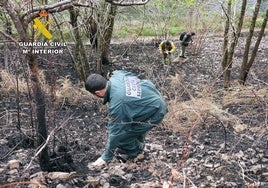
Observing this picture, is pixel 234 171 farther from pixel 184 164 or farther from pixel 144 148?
pixel 144 148

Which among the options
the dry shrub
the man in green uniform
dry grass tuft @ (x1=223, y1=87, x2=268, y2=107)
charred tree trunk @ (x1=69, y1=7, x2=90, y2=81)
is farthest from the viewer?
charred tree trunk @ (x1=69, y1=7, x2=90, y2=81)

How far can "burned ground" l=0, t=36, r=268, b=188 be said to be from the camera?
4195mm

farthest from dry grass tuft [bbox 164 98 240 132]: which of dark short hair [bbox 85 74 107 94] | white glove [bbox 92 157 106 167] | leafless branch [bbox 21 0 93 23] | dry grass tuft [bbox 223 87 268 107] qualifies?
leafless branch [bbox 21 0 93 23]

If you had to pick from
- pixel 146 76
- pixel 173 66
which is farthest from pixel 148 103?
pixel 173 66

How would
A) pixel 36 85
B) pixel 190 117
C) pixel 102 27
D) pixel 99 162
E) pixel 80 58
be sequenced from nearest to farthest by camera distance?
pixel 36 85
pixel 99 162
pixel 190 117
pixel 80 58
pixel 102 27

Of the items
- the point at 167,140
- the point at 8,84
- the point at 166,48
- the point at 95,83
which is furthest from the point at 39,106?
the point at 166,48

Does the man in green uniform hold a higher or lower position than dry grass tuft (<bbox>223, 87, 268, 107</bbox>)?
higher

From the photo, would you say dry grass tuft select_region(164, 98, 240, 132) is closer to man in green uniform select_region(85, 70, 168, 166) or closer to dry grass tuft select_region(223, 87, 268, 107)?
dry grass tuft select_region(223, 87, 268, 107)

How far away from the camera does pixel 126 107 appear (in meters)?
4.39

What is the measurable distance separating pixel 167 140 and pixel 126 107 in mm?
1506

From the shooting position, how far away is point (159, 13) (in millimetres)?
11586

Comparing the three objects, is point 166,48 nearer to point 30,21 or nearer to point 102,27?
point 102,27

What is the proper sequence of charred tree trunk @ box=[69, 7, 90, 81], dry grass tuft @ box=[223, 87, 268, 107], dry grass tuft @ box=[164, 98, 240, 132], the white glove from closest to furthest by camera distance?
the white glove < dry grass tuft @ box=[164, 98, 240, 132] < dry grass tuft @ box=[223, 87, 268, 107] < charred tree trunk @ box=[69, 7, 90, 81]

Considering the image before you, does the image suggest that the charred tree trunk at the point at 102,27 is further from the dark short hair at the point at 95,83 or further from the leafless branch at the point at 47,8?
the leafless branch at the point at 47,8
